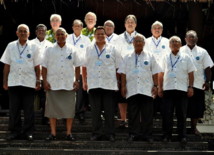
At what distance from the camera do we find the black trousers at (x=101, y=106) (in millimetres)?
10227

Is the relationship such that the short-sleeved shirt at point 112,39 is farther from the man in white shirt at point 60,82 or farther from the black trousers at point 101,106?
the black trousers at point 101,106

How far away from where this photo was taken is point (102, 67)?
1031cm

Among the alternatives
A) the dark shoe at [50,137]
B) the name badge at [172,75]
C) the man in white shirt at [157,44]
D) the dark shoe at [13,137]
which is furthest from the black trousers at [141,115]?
the dark shoe at [13,137]

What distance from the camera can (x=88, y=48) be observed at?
34.4 feet

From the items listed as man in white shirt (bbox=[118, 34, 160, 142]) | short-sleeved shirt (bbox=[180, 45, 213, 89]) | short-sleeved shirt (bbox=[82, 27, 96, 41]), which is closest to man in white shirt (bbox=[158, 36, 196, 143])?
man in white shirt (bbox=[118, 34, 160, 142])

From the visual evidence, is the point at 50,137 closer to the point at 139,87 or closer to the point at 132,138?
the point at 132,138

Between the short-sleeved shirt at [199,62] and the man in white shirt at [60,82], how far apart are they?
2133 millimetres

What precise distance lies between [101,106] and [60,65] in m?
1.01

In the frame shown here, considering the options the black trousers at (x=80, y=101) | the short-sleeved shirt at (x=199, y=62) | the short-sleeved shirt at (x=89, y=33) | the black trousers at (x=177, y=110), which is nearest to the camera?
the black trousers at (x=177, y=110)

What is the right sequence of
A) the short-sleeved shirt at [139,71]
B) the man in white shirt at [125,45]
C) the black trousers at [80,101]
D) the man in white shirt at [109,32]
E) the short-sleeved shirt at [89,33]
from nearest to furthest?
the short-sleeved shirt at [139,71], the man in white shirt at [125,45], the black trousers at [80,101], the man in white shirt at [109,32], the short-sleeved shirt at [89,33]

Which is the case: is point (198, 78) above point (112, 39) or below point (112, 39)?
below

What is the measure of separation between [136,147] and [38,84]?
2.04 metres


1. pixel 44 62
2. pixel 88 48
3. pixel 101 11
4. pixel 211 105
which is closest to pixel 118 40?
pixel 88 48

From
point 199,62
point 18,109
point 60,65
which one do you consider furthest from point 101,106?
point 199,62
